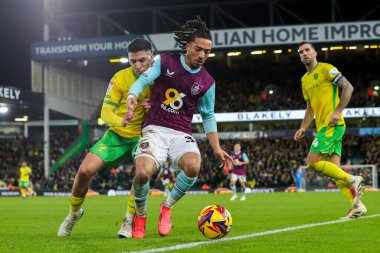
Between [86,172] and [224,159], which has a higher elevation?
[224,159]

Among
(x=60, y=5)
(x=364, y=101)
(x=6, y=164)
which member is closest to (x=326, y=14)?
(x=364, y=101)

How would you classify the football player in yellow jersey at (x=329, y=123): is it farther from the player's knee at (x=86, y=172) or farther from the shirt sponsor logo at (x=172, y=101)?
the player's knee at (x=86, y=172)

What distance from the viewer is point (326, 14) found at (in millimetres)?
41469

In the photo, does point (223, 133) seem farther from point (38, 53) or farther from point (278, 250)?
point (278, 250)

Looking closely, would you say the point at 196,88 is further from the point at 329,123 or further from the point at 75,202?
the point at 329,123

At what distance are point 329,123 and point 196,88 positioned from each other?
2.52m

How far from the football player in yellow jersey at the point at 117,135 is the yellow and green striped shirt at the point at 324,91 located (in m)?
2.81

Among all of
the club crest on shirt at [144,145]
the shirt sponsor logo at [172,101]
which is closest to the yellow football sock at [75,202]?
the club crest on shirt at [144,145]

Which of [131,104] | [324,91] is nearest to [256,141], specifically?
[324,91]

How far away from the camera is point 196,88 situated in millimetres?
6379

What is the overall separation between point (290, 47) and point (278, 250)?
96.1 ft

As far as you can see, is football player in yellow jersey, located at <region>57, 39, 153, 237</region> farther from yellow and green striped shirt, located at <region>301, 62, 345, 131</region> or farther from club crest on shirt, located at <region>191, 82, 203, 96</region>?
yellow and green striped shirt, located at <region>301, 62, 345, 131</region>

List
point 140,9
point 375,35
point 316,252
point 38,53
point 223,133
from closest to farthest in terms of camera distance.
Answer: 1. point 316,252
2. point 375,35
3. point 38,53
4. point 140,9
5. point 223,133

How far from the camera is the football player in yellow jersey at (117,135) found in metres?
6.68
